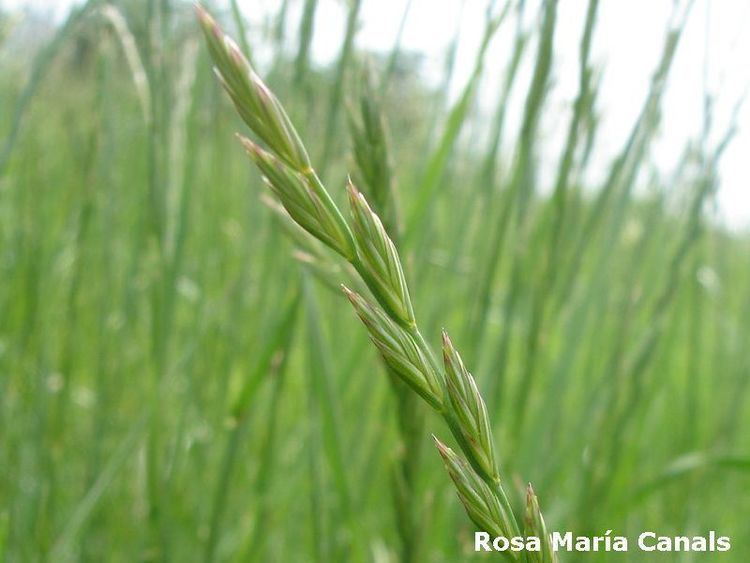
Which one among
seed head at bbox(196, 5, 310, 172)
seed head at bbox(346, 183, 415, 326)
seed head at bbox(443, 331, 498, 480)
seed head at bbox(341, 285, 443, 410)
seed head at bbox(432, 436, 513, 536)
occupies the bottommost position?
seed head at bbox(432, 436, 513, 536)

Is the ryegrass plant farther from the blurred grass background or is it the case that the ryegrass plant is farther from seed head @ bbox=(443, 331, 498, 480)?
the blurred grass background

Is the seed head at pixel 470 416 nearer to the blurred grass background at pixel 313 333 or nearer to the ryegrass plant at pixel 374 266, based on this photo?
the ryegrass plant at pixel 374 266

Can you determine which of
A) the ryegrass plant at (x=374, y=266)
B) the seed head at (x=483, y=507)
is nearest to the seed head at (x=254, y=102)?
the ryegrass plant at (x=374, y=266)

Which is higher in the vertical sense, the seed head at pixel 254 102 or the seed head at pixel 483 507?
the seed head at pixel 254 102

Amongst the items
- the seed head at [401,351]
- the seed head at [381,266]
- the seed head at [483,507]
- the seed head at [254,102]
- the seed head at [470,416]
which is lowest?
the seed head at [483,507]

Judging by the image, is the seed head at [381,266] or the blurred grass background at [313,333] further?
the blurred grass background at [313,333]

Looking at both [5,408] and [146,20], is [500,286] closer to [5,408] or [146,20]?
[5,408]

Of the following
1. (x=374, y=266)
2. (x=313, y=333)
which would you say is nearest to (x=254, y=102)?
(x=374, y=266)

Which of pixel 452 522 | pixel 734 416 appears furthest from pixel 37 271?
pixel 734 416

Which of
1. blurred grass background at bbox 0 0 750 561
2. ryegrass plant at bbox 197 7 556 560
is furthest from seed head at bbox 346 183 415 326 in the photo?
blurred grass background at bbox 0 0 750 561
